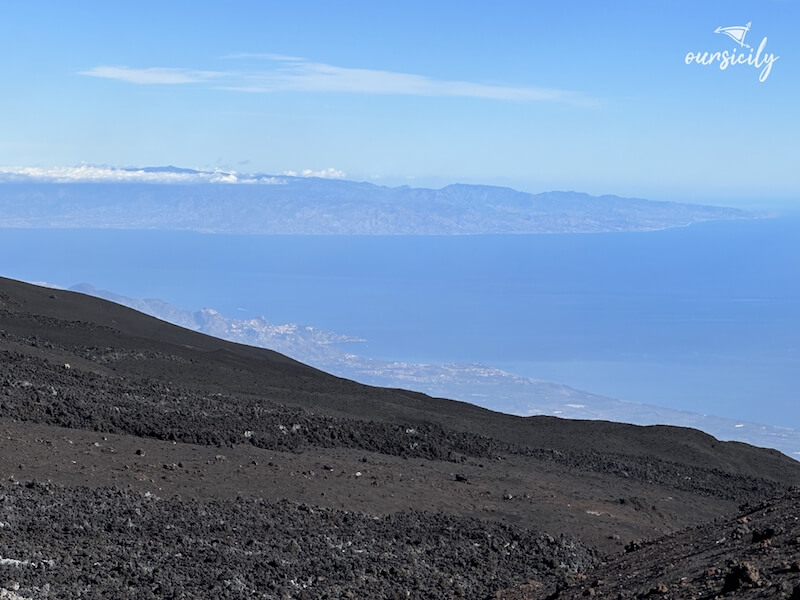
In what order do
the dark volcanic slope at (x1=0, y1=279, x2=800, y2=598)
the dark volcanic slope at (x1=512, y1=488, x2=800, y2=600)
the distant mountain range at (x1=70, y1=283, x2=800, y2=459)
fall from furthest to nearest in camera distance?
1. the distant mountain range at (x1=70, y1=283, x2=800, y2=459)
2. the dark volcanic slope at (x1=0, y1=279, x2=800, y2=598)
3. the dark volcanic slope at (x1=512, y1=488, x2=800, y2=600)

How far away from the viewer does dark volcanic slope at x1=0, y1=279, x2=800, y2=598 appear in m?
9.09

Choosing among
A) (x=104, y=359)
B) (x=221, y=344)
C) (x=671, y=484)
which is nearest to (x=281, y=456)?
(x=671, y=484)

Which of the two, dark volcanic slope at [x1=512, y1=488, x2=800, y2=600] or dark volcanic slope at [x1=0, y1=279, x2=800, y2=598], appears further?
dark volcanic slope at [x1=0, y1=279, x2=800, y2=598]

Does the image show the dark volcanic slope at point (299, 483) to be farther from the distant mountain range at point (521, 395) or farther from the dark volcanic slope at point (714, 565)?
the distant mountain range at point (521, 395)

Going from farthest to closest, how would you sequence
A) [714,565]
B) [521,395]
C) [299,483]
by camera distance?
[521,395] < [299,483] < [714,565]

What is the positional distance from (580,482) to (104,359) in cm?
1131

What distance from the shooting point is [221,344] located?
3284 centimetres

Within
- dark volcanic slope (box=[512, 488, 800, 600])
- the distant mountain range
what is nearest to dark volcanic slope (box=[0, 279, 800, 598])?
dark volcanic slope (box=[512, 488, 800, 600])

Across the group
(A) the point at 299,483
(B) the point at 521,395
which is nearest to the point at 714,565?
(A) the point at 299,483

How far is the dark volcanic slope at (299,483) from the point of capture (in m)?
9.09

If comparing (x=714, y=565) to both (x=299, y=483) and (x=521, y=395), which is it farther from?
(x=521, y=395)

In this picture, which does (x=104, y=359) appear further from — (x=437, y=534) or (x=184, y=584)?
(x=184, y=584)

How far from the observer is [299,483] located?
41.7 ft

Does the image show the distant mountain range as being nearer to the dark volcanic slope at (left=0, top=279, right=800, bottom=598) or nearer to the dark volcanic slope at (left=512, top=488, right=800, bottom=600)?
the dark volcanic slope at (left=0, top=279, right=800, bottom=598)
